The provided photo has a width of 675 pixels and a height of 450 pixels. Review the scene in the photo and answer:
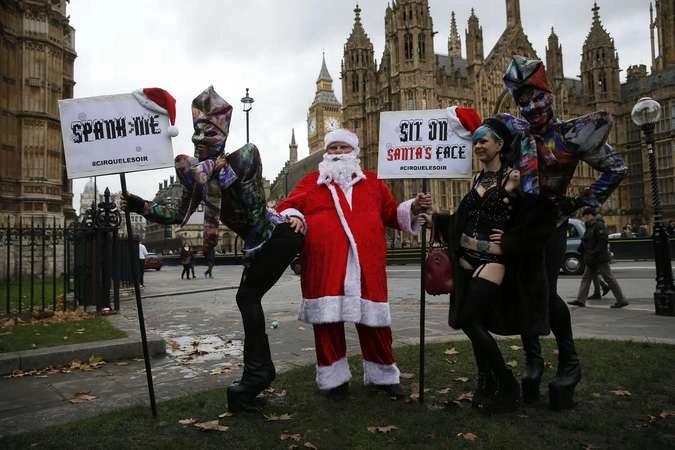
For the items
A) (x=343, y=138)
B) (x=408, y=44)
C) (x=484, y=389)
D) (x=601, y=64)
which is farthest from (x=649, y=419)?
(x=601, y=64)

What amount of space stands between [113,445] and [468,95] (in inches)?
1936

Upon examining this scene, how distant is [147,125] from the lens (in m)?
3.68

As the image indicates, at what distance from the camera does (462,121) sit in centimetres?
398

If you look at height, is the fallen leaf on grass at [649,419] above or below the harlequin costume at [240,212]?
below

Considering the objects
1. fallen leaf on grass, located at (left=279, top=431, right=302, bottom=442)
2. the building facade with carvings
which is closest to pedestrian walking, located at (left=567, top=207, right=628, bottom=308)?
fallen leaf on grass, located at (left=279, top=431, right=302, bottom=442)

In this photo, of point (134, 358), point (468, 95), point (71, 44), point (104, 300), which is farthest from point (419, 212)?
point (468, 95)

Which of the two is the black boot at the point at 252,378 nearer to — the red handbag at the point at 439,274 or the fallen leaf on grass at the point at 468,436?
the red handbag at the point at 439,274

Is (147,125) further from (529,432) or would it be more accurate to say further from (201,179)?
(529,432)

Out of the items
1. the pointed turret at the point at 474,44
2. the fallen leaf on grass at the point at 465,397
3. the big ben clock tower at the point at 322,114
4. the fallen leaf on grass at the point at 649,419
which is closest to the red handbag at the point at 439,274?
the fallen leaf on grass at the point at 465,397

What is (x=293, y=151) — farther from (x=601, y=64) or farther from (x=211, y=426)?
(x=211, y=426)

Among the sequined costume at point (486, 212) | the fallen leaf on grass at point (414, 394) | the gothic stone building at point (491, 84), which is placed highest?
the gothic stone building at point (491, 84)

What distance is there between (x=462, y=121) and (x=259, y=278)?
1.94 meters

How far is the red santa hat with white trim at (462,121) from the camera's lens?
3.99m

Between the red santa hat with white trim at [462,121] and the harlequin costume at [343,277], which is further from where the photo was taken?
the red santa hat with white trim at [462,121]
